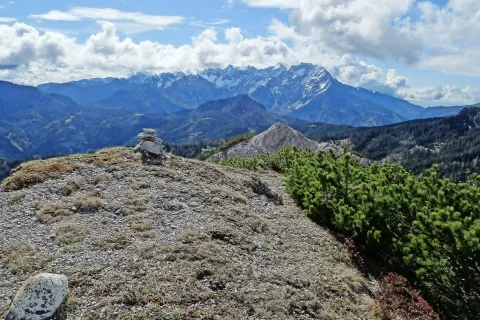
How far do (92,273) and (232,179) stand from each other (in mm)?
17512

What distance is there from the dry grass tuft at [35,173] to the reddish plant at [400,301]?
22.9 metres

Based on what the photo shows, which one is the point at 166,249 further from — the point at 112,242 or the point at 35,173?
the point at 35,173

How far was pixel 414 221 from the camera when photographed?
19.8 meters

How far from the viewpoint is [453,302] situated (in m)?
20.6

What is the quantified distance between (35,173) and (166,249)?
48.7 feet

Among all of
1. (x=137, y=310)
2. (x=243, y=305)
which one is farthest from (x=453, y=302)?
(x=137, y=310)

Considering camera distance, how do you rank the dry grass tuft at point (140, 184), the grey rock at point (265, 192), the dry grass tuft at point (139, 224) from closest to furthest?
the dry grass tuft at point (139, 224)
the dry grass tuft at point (140, 184)
the grey rock at point (265, 192)

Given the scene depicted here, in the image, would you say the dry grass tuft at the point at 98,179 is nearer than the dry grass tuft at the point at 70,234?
No

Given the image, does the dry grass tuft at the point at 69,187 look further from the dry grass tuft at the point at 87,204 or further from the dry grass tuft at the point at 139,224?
the dry grass tuft at the point at 139,224

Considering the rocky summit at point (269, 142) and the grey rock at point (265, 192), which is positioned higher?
the grey rock at point (265, 192)

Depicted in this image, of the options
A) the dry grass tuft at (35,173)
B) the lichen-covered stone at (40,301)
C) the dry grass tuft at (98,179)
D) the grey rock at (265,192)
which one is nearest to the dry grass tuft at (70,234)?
the lichen-covered stone at (40,301)

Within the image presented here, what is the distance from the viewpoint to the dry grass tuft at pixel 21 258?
18.2 metres

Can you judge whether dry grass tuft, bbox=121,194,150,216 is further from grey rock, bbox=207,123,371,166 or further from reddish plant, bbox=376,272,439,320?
grey rock, bbox=207,123,371,166

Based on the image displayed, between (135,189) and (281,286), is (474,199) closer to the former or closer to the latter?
(281,286)
